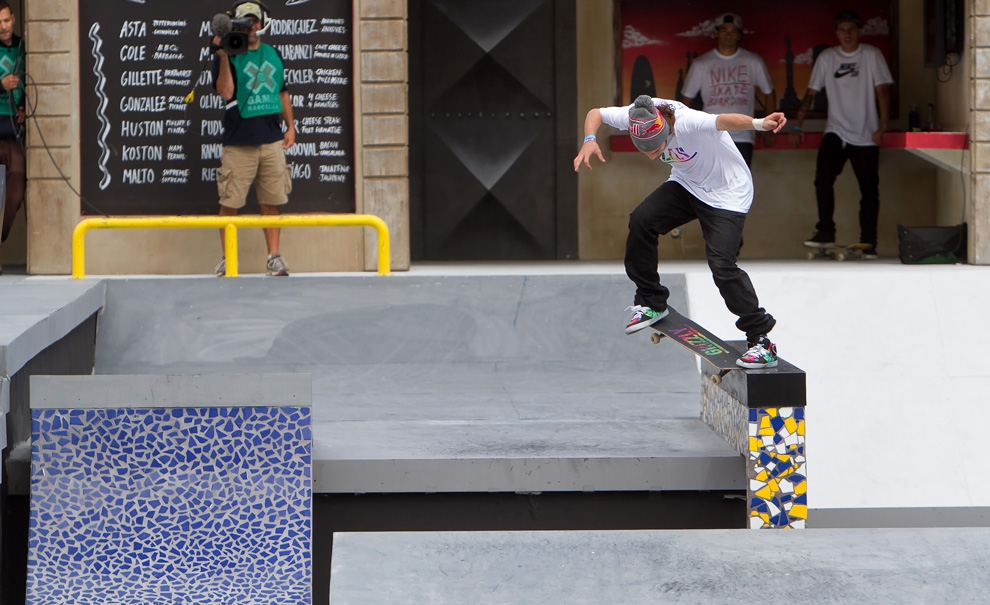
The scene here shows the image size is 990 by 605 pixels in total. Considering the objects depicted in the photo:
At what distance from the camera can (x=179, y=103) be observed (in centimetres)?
904

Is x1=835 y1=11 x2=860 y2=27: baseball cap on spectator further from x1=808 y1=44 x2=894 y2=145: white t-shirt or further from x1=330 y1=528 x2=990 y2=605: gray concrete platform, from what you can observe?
x1=330 y1=528 x2=990 y2=605: gray concrete platform

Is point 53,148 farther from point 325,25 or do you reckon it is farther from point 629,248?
point 629,248

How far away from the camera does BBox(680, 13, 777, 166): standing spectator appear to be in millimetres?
10211

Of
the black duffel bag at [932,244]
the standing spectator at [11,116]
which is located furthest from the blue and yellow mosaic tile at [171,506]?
the black duffel bag at [932,244]

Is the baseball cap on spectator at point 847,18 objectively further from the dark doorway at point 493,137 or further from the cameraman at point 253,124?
the cameraman at point 253,124

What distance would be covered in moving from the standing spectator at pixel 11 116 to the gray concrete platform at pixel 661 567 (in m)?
5.84

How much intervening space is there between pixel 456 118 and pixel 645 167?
177cm

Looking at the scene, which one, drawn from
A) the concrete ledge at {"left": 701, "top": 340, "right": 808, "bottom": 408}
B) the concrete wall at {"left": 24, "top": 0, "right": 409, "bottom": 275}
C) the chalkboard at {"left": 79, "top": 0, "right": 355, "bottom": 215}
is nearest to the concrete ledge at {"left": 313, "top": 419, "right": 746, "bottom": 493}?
the concrete ledge at {"left": 701, "top": 340, "right": 808, "bottom": 408}

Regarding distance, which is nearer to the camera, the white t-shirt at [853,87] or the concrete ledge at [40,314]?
the concrete ledge at [40,314]

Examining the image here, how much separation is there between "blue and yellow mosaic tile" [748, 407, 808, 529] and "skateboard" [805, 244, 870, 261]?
17.2 feet

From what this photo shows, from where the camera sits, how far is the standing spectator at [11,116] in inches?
346

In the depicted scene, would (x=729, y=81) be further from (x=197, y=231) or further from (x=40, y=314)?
(x=40, y=314)

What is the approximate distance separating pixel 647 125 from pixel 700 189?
0.48 meters

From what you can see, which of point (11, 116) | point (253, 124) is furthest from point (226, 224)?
point (11, 116)
